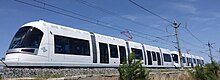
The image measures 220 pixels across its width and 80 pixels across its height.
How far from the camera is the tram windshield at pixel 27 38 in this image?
13250mm

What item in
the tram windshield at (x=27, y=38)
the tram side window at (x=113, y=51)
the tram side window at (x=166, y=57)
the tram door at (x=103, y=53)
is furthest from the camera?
the tram side window at (x=166, y=57)

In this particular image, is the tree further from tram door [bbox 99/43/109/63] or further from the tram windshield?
tram door [bbox 99/43/109/63]

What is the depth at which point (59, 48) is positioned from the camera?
14336 mm

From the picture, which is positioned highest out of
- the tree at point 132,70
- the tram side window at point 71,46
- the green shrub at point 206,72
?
the tram side window at point 71,46

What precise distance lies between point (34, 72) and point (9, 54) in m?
2.32

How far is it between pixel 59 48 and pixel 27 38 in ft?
5.76

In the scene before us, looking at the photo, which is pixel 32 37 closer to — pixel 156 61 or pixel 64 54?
pixel 64 54

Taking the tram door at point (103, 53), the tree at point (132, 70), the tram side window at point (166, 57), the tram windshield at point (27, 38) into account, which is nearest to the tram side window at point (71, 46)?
the tram windshield at point (27, 38)

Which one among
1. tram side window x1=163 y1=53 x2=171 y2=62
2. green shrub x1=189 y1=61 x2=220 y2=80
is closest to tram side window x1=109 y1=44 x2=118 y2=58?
green shrub x1=189 y1=61 x2=220 y2=80

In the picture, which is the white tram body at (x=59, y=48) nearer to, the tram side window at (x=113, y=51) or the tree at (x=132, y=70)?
the tram side window at (x=113, y=51)

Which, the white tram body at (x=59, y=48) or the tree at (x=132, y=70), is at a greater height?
the white tram body at (x=59, y=48)

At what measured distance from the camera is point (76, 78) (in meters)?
8.43

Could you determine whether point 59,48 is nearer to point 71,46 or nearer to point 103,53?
point 71,46

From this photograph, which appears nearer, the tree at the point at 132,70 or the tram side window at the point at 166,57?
the tree at the point at 132,70
